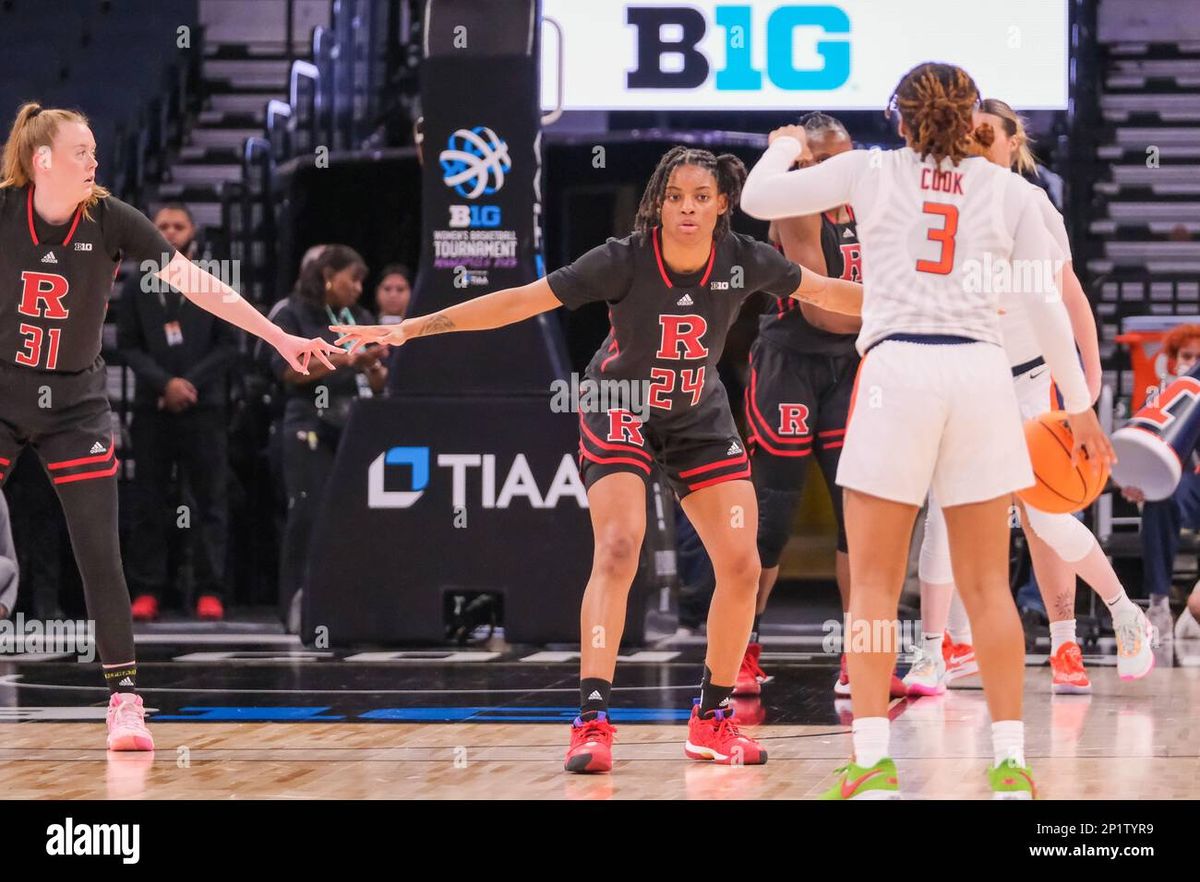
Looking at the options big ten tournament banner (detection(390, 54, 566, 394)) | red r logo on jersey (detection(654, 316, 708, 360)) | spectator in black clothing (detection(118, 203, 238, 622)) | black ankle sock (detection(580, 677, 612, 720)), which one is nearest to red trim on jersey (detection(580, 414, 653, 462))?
red r logo on jersey (detection(654, 316, 708, 360))

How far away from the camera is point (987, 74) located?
33.9 feet

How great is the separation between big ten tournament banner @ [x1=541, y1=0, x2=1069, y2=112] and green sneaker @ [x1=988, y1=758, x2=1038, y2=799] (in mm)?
6983

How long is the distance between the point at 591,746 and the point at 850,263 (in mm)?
2444

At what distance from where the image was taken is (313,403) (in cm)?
893

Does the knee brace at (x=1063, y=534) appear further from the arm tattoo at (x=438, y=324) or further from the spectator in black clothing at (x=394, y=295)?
the spectator in black clothing at (x=394, y=295)

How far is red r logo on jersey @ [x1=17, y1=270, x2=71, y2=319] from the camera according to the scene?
5262 mm

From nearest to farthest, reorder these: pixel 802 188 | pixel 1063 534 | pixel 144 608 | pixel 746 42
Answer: pixel 802 188
pixel 1063 534
pixel 144 608
pixel 746 42

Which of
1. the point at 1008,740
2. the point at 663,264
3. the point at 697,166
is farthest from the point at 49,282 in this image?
the point at 1008,740

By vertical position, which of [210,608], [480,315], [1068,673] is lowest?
[210,608]

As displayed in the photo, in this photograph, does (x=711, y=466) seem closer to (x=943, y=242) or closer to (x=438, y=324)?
(x=438, y=324)

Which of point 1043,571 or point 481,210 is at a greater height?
point 481,210

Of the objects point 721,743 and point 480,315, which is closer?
point 480,315

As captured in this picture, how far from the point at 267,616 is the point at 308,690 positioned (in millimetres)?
3333

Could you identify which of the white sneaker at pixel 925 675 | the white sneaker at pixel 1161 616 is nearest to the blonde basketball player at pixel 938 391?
the white sneaker at pixel 925 675
